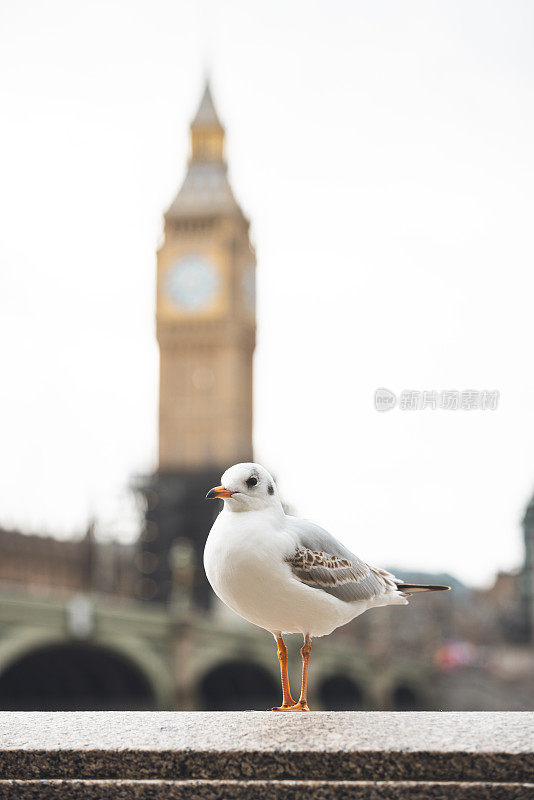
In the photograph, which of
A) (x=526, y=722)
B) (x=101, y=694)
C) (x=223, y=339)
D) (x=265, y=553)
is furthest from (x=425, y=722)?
(x=223, y=339)

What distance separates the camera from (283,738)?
8.50 feet

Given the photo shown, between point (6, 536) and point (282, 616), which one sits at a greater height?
point (282, 616)

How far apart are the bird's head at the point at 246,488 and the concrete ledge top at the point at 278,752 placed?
0.54 meters

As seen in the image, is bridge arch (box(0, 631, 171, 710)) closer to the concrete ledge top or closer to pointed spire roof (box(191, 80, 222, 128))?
the concrete ledge top

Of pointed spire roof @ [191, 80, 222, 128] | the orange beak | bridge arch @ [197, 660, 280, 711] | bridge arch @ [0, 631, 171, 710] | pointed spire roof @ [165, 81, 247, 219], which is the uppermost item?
pointed spire roof @ [191, 80, 222, 128]

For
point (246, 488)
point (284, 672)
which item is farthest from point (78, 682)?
point (246, 488)

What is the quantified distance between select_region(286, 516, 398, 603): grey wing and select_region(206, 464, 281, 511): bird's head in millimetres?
105

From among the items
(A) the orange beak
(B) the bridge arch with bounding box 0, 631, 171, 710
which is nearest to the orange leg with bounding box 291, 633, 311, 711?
(A) the orange beak

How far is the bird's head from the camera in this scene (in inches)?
105

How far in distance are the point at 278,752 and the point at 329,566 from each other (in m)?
0.50

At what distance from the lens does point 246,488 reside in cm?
269

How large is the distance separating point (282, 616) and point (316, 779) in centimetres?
38

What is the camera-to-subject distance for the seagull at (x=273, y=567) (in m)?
2.61

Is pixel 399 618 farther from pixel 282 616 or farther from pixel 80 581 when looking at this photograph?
pixel 282 616
